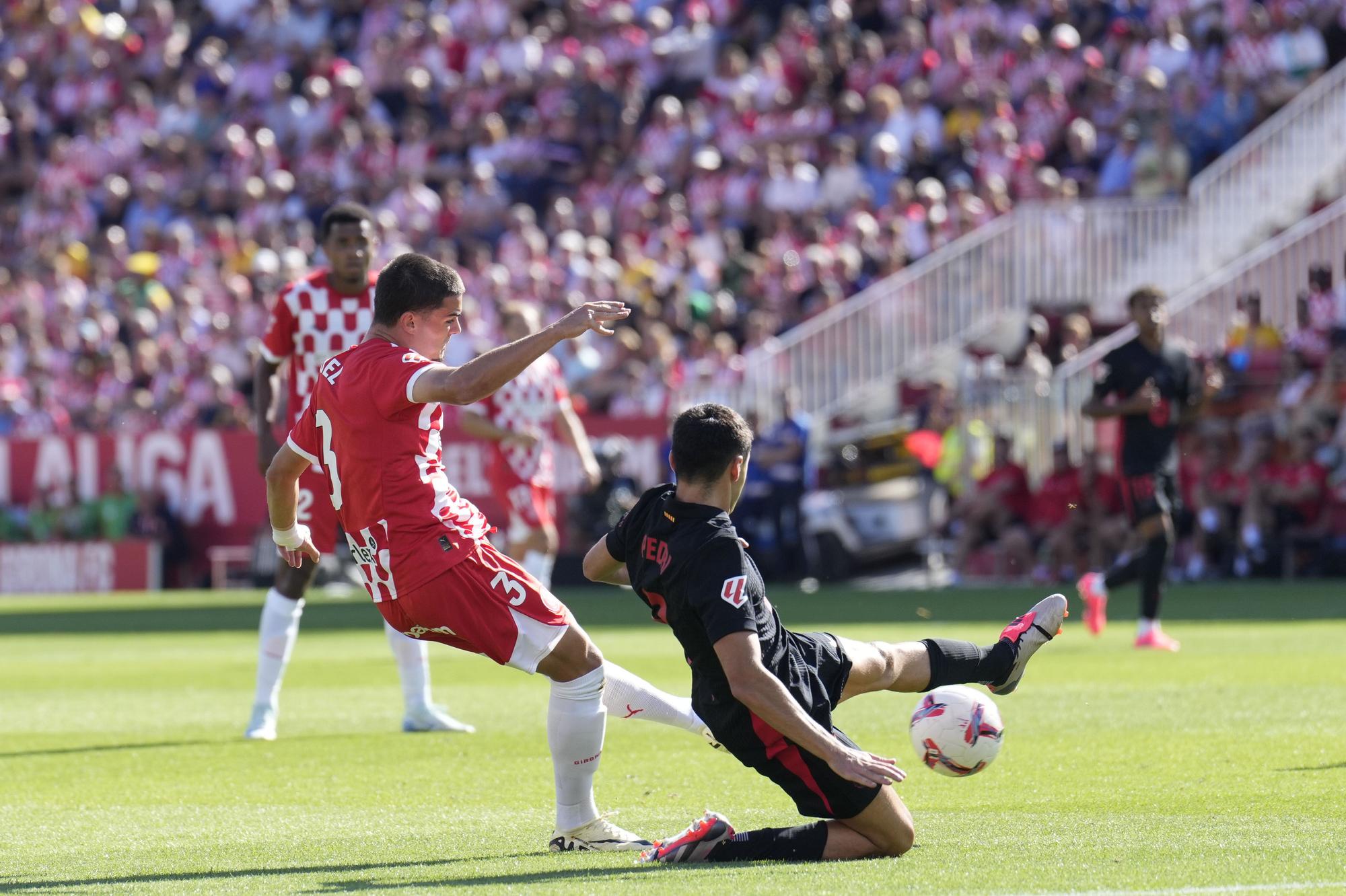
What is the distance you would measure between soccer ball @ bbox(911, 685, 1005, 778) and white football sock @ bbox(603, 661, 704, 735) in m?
0.82

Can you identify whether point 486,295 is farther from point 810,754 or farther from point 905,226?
point 810,754

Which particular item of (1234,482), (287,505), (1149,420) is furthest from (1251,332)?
(287,505)

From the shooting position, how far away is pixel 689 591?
19.9 ft

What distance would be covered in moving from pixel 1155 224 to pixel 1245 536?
5.06 m

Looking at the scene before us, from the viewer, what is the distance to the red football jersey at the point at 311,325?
994cm

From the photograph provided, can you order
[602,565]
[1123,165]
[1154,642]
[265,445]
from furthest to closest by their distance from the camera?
[1123,165] → [1154,642] → [265,445] → [602,565]

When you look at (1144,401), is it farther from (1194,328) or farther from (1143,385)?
(1194,328)

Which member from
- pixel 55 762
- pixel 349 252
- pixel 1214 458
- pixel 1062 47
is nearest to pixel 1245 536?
pixel 1214 458

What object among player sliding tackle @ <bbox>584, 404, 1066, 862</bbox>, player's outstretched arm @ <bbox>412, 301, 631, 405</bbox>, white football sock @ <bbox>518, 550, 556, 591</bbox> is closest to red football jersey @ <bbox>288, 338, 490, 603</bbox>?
player's outstretched arm @ <bbox>412, 301, 631, 405</bbox>

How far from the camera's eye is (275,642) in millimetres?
9953

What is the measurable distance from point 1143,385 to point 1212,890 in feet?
28.3

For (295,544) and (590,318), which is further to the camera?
(295,544)

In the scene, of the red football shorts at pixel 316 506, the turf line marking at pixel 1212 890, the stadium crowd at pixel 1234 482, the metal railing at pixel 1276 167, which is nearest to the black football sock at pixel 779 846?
the turf line marking at pixel 1212 890

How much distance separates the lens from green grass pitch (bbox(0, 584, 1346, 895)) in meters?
5.86
